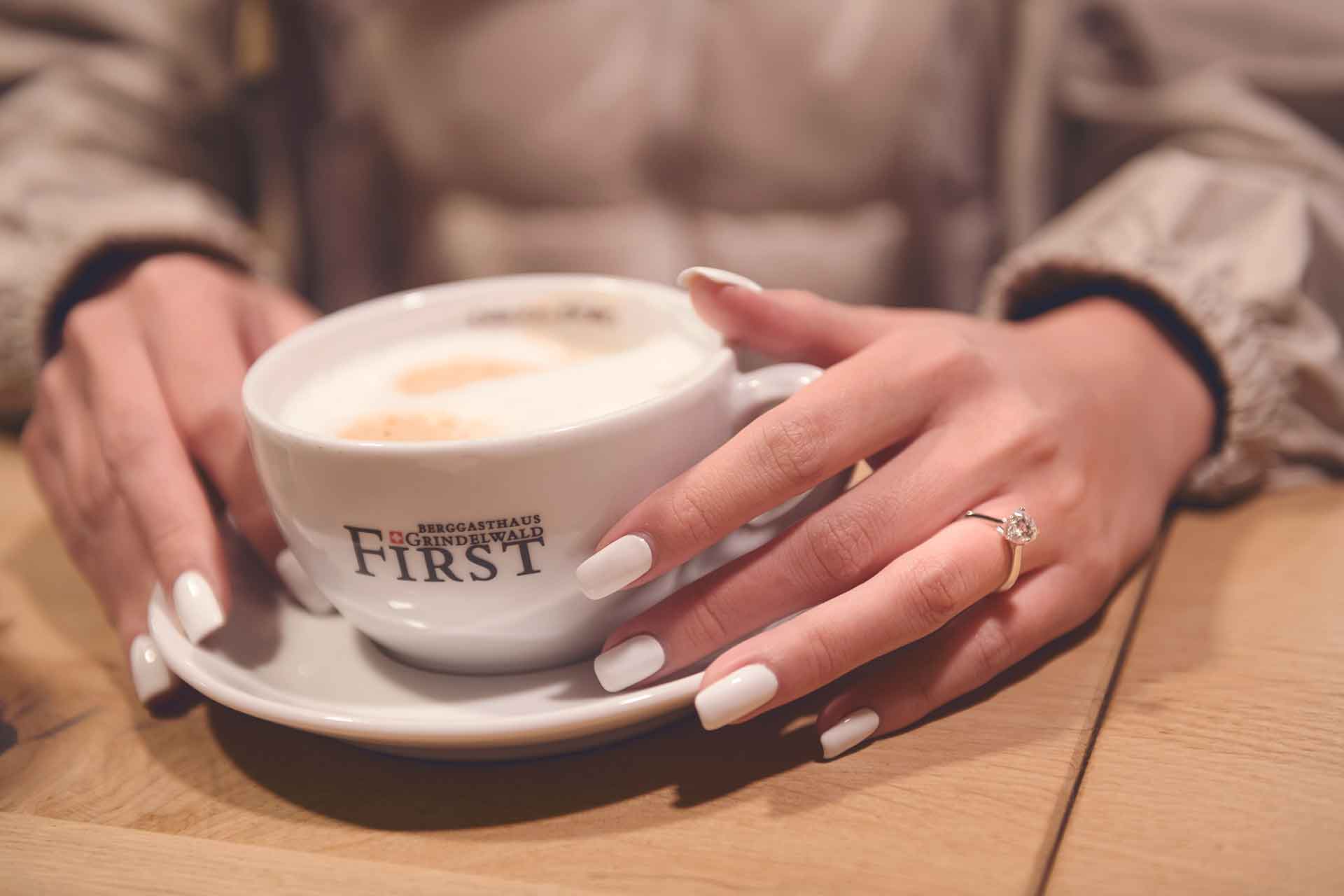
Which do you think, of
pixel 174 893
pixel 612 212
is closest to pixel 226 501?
pixel 174 893

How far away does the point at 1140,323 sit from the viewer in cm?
68

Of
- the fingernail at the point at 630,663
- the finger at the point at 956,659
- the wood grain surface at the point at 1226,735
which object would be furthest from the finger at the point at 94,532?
the wood grain surface at the point at 1226,735

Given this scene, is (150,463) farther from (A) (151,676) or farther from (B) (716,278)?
(B) (716,278)

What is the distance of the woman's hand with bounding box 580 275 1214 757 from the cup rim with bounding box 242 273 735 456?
37 mm

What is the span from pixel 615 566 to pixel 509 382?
0.13 meters

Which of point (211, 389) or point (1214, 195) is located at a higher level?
point (1214, 195)

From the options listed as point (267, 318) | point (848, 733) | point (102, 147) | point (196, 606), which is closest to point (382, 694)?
point (196, 606)

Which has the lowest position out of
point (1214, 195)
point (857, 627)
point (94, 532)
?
point (94, 532)

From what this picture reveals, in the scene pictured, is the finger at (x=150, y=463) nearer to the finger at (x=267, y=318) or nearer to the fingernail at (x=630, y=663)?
the finger at (x=267, y=318)

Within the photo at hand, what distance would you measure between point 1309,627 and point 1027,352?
208 millimetres

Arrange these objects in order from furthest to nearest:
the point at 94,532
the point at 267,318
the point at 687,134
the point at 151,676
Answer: the point at 687,134
the point at 267,318
the point at 94,532
the point at 151,676

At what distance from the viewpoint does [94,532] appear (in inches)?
24.9

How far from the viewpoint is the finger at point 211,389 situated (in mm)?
577

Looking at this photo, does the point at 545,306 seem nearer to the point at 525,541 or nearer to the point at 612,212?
the point at 525,541
